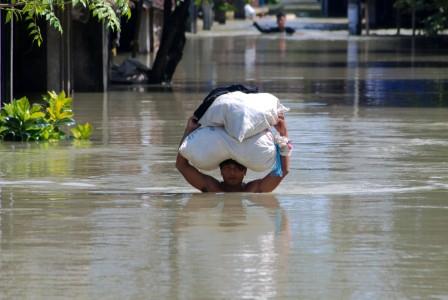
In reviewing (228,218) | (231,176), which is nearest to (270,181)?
(231,176)

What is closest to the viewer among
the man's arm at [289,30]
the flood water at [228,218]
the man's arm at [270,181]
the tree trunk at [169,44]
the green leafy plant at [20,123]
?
the flood water at [228,218]

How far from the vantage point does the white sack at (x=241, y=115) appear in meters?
10.6

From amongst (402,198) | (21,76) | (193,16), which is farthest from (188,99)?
(193,16)

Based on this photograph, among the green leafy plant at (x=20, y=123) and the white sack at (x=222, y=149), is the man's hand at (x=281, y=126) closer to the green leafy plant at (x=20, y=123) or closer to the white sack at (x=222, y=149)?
the white sack at (x=222, y=149)

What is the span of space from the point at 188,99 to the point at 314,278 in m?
15.5

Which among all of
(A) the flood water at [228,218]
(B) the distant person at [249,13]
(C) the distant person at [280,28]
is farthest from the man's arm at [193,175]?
(B) the distant person at [249,13]

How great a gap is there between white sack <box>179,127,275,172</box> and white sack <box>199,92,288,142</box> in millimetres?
64

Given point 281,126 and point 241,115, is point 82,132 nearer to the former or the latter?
point 281,126

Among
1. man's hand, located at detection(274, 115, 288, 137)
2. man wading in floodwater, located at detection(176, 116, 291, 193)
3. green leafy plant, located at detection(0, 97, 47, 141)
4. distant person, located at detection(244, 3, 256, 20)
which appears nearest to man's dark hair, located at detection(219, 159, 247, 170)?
man wading in floodwater, located at detection(176, 116, 291, 193)

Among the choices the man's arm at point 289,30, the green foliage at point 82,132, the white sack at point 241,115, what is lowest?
the man's arm at point 289,30

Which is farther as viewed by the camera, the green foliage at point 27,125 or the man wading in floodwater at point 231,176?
the green foliage at point 27,125

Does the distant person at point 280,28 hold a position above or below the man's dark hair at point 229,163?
below

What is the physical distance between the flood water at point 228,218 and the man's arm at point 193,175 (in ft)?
0.35

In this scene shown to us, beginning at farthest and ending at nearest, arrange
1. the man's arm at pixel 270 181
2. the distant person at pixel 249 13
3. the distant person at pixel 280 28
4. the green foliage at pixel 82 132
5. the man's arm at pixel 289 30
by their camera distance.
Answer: the distant person at pixel 249 13 < the distant person at pixel 280 28 < the man's arm at pixel 289 30 < the green foliage at pixel 82 132 < the man's arm at pixel 270 181
